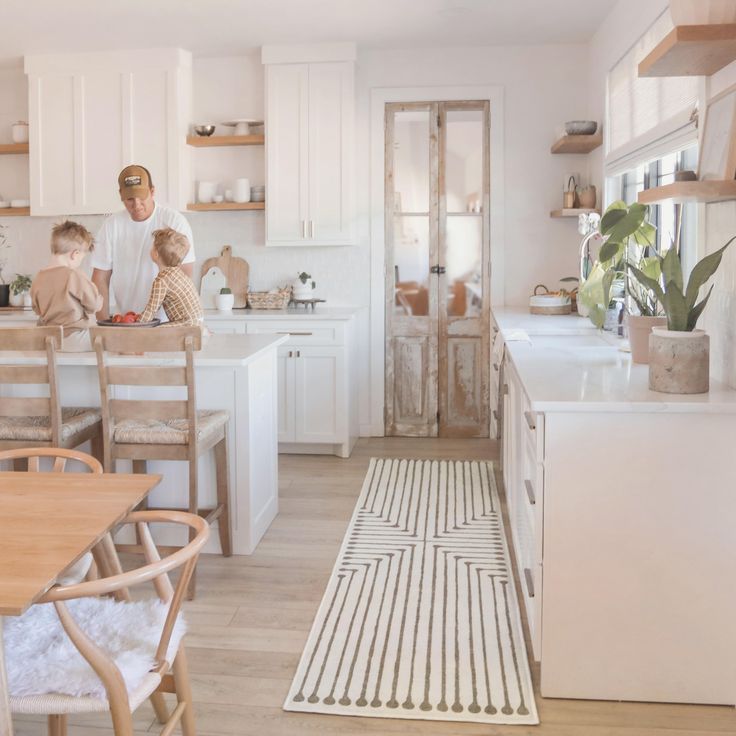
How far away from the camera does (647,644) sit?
2332 mm

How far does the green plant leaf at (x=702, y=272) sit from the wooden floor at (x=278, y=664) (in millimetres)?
1016

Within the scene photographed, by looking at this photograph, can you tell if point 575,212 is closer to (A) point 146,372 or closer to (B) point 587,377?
(B) point 587,377

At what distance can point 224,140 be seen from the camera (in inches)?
220

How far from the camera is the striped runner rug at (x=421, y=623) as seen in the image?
7.74 feet

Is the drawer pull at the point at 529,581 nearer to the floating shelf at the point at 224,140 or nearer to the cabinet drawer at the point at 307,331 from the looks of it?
the cabinet drawer at the point at 307,331

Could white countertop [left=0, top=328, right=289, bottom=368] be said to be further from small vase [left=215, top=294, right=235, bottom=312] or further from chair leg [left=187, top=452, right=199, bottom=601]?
small vase [left=215, top=294, right=235, bottom=312]

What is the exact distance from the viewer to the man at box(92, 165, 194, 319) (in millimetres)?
4117

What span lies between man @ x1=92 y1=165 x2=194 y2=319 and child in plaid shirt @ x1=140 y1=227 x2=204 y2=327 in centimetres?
46

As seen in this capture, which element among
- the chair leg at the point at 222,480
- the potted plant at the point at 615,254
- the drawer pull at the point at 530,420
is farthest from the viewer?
the chair leg at the point at 222,480

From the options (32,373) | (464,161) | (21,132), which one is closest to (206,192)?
(21,132)

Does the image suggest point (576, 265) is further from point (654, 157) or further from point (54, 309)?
point (54, 309)

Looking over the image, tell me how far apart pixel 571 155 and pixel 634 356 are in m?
2.93

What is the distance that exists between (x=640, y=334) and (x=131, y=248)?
2.55m

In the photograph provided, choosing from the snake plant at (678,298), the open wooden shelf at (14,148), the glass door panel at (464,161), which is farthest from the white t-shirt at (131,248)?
the snake plant at (678,298)
